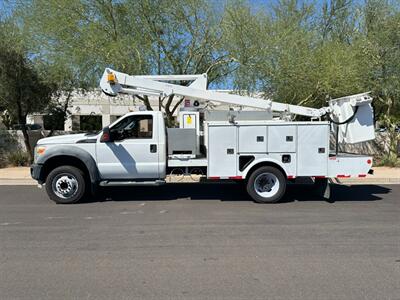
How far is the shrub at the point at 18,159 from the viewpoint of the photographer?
1723 cm

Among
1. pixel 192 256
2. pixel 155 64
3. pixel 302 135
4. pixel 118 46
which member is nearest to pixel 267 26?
pixel 155 64

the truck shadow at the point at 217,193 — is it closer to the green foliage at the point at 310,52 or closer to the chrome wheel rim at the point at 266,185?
the chrome wheel rim at the point at 266,185

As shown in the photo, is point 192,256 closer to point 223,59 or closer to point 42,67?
point 223,59

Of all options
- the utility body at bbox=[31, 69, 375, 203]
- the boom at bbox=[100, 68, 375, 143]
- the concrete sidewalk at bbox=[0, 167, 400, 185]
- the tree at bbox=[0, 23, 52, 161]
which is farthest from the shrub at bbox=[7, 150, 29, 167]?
the boom at bbox=[100, 68, 375, 143]

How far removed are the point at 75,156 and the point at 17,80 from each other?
778 centimetres

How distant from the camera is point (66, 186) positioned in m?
9.80


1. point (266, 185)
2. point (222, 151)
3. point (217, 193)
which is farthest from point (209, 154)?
point (217, 193)

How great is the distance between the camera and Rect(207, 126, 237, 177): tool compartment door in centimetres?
971

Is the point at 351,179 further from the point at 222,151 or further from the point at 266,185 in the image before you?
the point at 222,151

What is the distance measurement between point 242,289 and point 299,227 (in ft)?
10.2

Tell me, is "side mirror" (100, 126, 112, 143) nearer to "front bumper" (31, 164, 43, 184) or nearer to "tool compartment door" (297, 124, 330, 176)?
"front bumper" (31, 164, 43, 184)

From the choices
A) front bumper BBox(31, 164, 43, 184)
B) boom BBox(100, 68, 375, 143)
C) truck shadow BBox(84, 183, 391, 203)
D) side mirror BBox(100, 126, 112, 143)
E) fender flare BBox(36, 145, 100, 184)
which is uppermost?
boom BBox(100, 68, 375, 143)

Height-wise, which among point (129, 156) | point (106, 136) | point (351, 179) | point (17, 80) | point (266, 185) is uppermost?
point (17, 80)

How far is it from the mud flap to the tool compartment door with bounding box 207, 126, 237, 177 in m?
2.15
